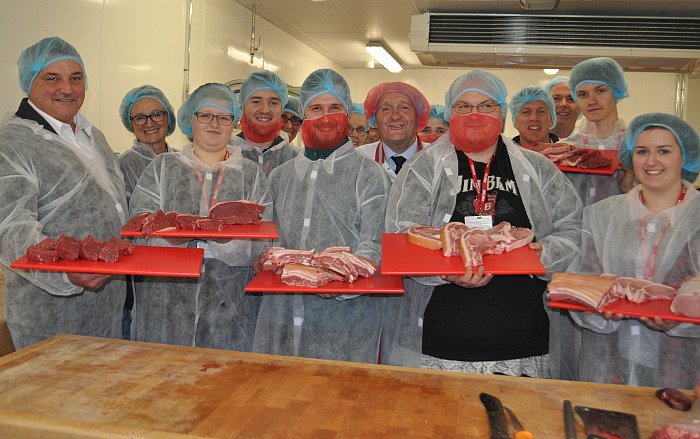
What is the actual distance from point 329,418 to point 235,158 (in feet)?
5.97

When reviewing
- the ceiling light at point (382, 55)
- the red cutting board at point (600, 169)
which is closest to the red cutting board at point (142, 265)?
the red cutting board at point (600, 169)

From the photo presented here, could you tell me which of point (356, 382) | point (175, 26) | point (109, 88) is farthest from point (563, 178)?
point (175, 26)

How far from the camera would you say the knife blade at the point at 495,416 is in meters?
1.76

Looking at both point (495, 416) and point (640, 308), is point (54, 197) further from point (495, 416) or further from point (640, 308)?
point (640, 308)

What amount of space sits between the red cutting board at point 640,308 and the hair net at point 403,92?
6.06 ft

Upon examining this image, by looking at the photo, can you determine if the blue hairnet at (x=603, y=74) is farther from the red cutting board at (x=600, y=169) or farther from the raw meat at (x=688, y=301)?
the raw meat at (x=688, y=301)

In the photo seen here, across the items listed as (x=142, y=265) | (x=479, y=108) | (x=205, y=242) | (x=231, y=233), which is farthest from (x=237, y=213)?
(x=479, y=108)

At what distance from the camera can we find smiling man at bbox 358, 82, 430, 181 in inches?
152

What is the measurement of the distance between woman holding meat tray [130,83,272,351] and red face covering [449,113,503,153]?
41.4 inches

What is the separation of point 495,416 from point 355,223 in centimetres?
149

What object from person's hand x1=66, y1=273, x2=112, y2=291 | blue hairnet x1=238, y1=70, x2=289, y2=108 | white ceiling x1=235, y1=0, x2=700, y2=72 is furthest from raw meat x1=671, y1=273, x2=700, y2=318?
white ceiling x1=235, y1=0, x2=700, y2=72

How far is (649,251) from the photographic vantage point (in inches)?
110

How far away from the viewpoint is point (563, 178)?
3.06 metres

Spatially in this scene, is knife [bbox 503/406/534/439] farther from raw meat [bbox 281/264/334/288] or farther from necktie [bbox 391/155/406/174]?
necktie [bbox 391/155/406/174]
